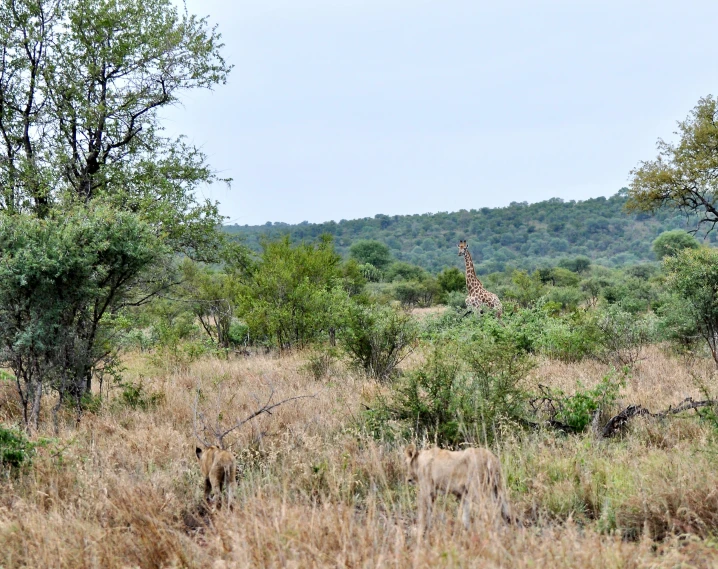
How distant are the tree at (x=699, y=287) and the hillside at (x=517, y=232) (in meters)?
61.3

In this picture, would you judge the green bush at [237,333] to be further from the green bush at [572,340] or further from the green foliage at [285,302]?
the green bush at [572,340]

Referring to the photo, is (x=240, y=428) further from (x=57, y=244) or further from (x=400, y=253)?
(x=400, y=253)

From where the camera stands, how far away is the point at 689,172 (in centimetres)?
2020

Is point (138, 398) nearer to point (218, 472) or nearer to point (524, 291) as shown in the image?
point (218, 472)

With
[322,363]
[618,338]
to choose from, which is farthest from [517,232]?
[322,363]

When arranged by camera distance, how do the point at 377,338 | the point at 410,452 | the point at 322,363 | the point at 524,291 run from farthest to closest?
the point at 524,291 → the point at 322,363 → the point at 377,338 → the point at 410,452

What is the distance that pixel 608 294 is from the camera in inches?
1089

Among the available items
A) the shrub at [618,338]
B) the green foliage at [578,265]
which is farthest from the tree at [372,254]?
the shrub at [618,338]

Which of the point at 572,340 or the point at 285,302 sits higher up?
the point at 285,302

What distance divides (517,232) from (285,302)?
88.4 metres

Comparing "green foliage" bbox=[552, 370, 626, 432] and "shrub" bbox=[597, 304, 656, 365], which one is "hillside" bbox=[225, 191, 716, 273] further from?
"green foliage" bbox=[552, 370, 626, 432]

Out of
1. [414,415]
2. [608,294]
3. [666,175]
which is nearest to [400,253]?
[608,294]

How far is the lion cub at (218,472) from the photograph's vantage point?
14.4 ft

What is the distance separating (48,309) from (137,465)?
9.22 feet
